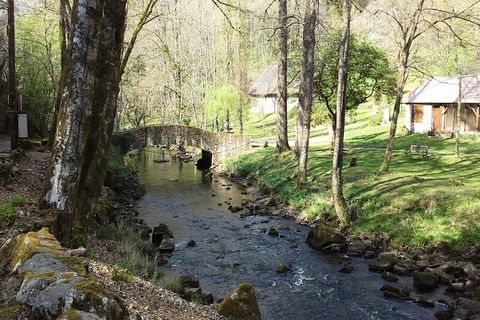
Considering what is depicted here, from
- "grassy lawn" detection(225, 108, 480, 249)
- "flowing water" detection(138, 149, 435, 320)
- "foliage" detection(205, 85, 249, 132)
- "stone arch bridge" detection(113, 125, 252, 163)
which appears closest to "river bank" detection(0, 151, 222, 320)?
"flowing water" detection(138, 149, 435, 320)

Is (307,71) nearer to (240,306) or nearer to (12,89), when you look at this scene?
(12,89)

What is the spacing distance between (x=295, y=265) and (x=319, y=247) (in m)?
1.91

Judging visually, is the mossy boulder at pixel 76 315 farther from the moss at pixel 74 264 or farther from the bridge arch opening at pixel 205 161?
the bridge arch opening at pixel 205 161

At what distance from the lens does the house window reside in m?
41.0

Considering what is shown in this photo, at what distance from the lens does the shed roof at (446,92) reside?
37062 mm

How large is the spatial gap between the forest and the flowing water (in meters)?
0.09

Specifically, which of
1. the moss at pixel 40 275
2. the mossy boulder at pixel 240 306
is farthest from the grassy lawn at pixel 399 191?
the moss at pixel 40 275

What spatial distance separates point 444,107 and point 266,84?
24.8 metres

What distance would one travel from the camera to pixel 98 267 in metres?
7.98

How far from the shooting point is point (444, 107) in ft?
127

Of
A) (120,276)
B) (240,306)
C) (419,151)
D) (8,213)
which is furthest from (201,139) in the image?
(120,276)

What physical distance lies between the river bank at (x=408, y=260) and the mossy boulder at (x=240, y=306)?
5.16 m

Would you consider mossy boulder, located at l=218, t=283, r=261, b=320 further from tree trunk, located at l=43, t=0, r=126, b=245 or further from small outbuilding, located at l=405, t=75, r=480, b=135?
small outbuilding, located at l=405, t=75, r=480, b=135

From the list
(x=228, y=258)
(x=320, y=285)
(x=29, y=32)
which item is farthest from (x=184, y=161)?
(x=320, y=285)
